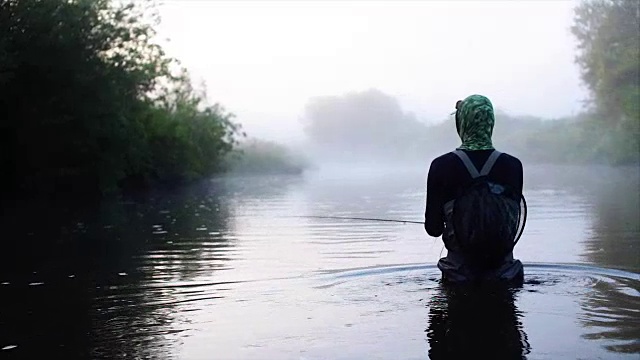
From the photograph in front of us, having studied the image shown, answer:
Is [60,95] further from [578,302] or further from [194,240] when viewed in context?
[578,302]

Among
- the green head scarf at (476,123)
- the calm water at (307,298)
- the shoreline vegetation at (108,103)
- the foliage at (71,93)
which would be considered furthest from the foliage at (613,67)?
the green head scarf at (476,123)

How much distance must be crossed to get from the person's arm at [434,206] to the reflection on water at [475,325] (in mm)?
592

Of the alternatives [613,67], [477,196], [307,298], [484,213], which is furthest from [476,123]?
[613,67]

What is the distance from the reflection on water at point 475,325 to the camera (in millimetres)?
6078

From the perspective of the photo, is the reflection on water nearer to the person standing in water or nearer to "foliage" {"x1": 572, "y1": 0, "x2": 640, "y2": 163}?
the person standing in water

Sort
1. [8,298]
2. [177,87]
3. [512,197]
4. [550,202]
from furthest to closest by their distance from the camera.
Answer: [177,87]
[550,202]
[8,298]
[512,197]

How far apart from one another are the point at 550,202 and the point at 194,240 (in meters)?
12.6

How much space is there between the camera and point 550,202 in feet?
81.9

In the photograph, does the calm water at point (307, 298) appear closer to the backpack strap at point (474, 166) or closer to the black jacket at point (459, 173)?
the black jacket at point (459, 173)

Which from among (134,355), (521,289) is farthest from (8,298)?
(521,289)

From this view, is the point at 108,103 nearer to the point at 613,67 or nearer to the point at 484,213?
the point at 484,213

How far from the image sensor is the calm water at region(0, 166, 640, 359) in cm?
639

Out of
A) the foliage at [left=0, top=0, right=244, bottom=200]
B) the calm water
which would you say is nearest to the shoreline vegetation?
the foliage at [left=0, top=0, right=244, bottom=200]

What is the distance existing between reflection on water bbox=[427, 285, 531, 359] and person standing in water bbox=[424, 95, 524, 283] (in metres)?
0.25
